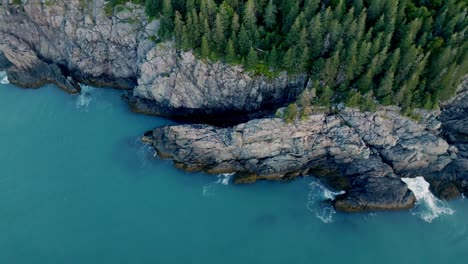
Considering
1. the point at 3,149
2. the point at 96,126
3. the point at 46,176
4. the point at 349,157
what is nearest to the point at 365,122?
the point at 349,157

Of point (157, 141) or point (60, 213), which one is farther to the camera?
point (157, 141)

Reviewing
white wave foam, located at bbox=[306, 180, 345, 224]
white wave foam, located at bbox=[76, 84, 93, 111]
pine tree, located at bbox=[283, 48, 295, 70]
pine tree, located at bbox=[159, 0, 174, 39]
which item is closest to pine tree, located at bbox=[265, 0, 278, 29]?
pine tree, located at bbox=[283, 48, 295, 70]

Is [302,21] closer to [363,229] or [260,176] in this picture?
[260,176]

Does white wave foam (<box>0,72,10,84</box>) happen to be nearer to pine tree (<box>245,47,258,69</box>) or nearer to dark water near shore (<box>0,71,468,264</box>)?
dark water near shore (<box>0,71,468,264</box>)

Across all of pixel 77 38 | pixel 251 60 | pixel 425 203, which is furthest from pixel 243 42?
pixel 425 203

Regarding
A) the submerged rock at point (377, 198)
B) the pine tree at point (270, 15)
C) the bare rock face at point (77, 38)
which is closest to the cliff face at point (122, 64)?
the bare rock face at point (77, 38)

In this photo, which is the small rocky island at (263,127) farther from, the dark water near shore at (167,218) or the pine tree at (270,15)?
the pine tree at (270,15)

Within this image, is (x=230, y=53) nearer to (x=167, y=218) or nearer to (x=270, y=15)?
(x=270, y=15)
